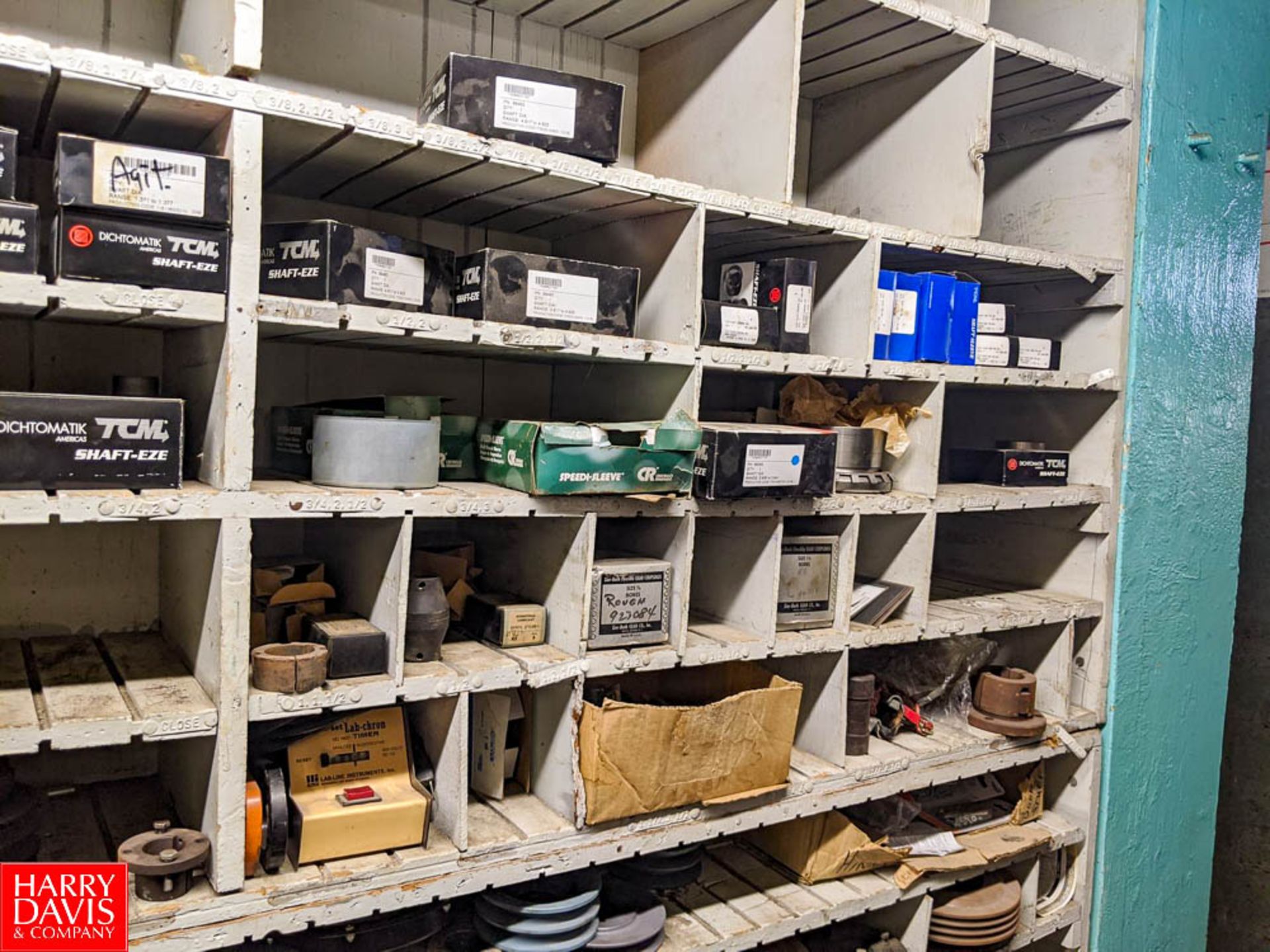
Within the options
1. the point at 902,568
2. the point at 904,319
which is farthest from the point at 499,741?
the point at 904,319

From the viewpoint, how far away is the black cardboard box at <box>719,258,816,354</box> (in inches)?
73.5

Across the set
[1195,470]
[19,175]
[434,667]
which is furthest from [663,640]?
[1195,470]

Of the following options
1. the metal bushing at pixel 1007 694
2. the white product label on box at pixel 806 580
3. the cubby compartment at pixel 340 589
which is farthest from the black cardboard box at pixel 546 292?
the metal bushing at pixel 1007 694

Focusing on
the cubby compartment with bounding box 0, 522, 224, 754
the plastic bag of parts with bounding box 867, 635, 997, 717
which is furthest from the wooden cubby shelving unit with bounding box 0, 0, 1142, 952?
the plastic bag of parts with bounding box 867, 635, 997, 717

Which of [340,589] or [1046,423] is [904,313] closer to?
[1046,423]

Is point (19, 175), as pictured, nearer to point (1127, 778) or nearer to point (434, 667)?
point (434, 667)

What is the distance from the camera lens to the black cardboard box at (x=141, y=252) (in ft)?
3.98

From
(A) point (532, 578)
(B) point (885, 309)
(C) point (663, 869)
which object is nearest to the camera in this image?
(A) point (532, 578)

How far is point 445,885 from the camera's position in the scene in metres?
1.51

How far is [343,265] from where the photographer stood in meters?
1.41

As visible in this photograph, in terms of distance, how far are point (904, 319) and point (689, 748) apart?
0.98m

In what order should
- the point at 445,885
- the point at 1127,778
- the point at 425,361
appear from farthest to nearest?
the point at 1127,778 < the point at 425,361 < the point at 445,885

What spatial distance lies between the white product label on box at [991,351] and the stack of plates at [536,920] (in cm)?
138

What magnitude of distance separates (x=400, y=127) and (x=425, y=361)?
2.06ft
